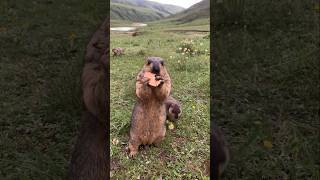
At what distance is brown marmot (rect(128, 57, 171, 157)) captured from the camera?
2578 mm

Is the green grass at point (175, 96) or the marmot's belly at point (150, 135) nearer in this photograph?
the green grass at point (175, 96)

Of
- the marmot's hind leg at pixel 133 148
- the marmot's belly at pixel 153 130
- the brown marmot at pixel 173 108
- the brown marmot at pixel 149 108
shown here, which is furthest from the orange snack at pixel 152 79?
the marmot's hind leg at pixel 133 148

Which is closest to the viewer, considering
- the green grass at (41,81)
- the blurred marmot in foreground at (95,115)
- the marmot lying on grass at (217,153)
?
the blurred marmot in foreground at (95,115)

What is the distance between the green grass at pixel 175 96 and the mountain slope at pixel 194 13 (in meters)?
0.11

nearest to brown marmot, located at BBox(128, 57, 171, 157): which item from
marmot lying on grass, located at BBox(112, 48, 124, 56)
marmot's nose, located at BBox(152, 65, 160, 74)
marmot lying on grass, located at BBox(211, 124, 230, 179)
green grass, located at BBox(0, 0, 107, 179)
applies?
marmot's nose, located at BBox(152, 65, 160, 74)

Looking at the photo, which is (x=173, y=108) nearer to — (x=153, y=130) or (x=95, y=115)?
(x=153, y=130)

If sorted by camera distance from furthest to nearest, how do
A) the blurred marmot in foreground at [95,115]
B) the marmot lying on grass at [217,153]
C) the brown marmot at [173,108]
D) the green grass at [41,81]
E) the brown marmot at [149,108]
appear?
the green grass at [41,81]
the marmot lying on grass at [217,153]
the brown marmot at [173,108]
the brown marmot at [149,108]
the blurred marmot in foreground at [95,115]

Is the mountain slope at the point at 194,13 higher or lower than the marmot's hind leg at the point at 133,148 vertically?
higher

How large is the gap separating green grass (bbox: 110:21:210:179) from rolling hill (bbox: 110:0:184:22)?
108 millimetres

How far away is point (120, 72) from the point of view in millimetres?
2623

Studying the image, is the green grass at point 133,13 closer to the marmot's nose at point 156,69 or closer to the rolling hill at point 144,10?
the rolling hill at point 144,10

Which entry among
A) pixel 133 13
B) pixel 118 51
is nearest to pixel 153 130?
pixel 118 51

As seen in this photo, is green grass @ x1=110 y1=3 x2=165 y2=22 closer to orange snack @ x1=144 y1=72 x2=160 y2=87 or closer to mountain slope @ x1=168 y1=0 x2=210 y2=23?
mountain slope @ x1=168 y1=0 x2=210 y2=23

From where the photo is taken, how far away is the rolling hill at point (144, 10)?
9.16 ft
